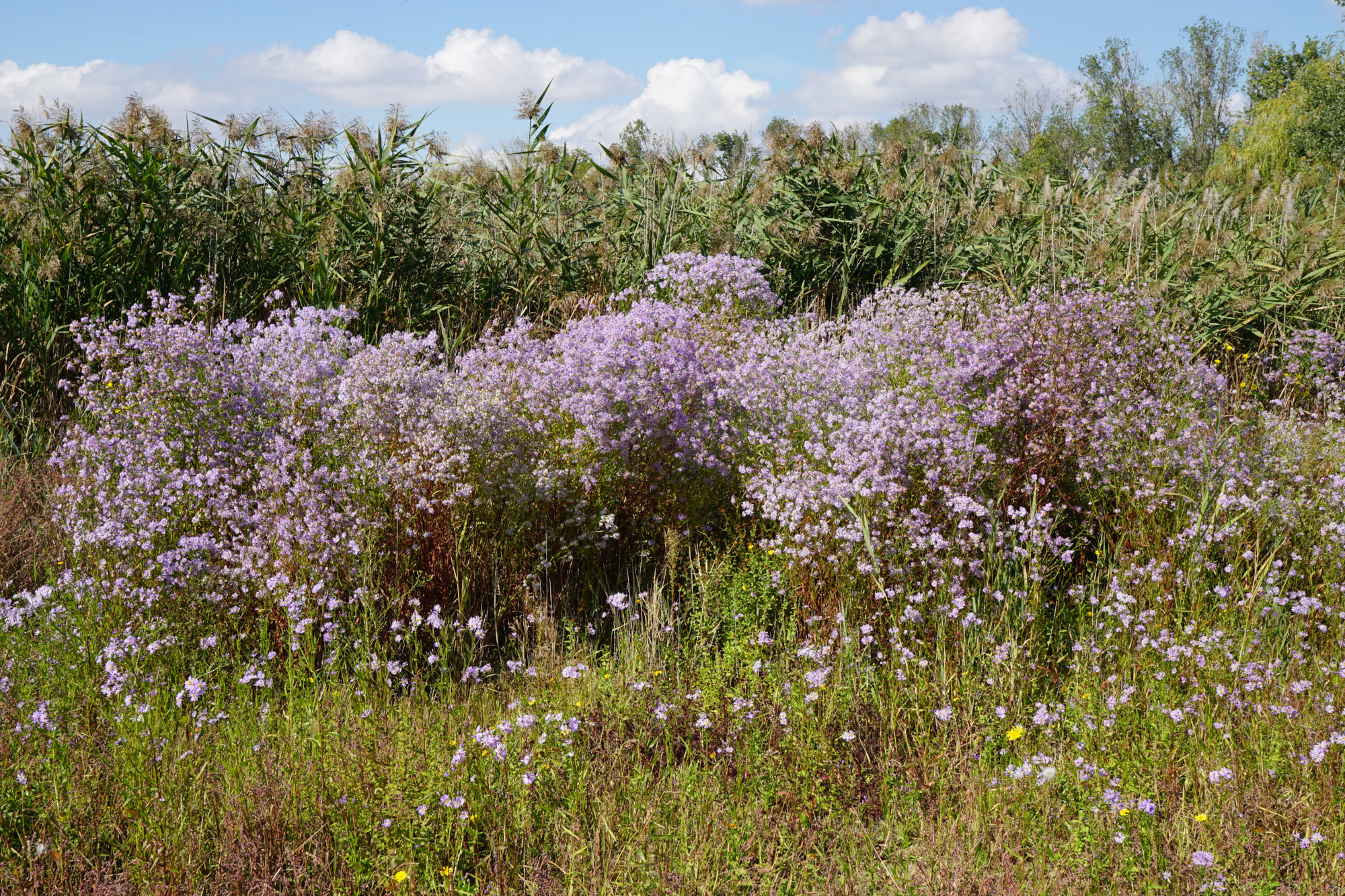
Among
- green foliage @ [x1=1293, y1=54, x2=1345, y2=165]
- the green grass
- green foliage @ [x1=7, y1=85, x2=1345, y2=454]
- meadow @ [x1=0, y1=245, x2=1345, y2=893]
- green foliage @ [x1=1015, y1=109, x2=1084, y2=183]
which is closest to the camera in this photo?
the green grass

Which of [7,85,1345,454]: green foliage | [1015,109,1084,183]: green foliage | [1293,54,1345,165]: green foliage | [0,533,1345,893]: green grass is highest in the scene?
[1015,109,1084,183]: green foliage

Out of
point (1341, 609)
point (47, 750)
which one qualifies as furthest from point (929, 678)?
point (47, 750)

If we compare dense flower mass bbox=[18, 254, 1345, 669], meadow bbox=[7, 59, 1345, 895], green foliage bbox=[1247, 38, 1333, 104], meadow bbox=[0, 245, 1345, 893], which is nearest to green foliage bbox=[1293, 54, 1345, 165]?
green foliage bbox=[1247, 38, 1333, 104]

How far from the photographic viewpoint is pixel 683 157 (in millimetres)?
8023

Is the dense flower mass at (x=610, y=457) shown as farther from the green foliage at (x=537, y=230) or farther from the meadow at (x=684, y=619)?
the green foliage at (x=537, y=230)

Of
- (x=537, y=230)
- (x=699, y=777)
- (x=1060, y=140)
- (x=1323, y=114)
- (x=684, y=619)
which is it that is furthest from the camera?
(x=1060, y=140)

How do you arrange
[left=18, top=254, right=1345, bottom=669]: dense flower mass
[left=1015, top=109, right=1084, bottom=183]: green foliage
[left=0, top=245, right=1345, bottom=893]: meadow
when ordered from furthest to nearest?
[left=1015, top=109, right=1084, bottom=183]: green foliage → [left=18, top=254, right=1345, bottom=669]: dense flower mass → [left=0, top=245, right=1345, bottom=893]: meadow

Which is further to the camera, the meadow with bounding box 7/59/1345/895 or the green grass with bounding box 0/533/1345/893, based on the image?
the meadow with bounding box 7/59/1345/895

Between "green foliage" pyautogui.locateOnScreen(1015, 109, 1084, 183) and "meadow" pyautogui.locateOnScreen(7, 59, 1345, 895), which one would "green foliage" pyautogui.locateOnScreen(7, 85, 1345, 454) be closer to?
"meadow" pyautogui.locateOnScreen(7, 59, 1345, 895)

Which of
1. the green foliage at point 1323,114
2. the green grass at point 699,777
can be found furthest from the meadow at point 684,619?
the green foliage at point 1323,114

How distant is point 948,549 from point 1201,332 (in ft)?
16.3

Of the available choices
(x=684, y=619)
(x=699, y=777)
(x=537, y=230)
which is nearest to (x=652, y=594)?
(x=684, y=619)

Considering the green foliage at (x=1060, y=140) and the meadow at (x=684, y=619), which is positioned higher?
the green foliage at (x=1060, y=140)

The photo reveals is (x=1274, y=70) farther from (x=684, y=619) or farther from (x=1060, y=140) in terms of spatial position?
(x=684, y=619)
